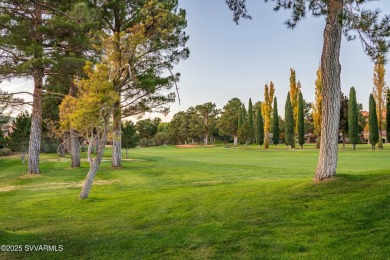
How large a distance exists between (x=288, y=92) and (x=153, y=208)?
54920mm

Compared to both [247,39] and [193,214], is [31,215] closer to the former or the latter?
[193,214]

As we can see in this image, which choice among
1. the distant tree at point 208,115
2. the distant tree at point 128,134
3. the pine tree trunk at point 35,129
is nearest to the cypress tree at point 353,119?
the distant tree at point 128,134

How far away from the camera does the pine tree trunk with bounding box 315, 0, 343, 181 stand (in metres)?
9.18

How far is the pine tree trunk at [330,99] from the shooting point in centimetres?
918

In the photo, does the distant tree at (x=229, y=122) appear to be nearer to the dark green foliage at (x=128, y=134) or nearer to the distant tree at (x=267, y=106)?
the distant tree at (x=267, y=106)

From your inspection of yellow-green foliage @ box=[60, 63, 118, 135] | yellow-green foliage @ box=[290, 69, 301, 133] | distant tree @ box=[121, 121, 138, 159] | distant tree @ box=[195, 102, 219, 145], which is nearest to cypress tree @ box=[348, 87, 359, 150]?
yellow-green foliage @ box=[290, 69, 301, 133]

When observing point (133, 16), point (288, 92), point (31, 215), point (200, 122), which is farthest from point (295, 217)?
point (200, 122)

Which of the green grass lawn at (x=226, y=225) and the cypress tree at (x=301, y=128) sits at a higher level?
the cypress tree at (x=301, y=128)

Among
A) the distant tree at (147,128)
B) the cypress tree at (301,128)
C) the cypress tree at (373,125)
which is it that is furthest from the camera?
the distant tree at (147,128)

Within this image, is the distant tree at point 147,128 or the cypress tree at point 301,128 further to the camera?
the distant tree at point 147,128

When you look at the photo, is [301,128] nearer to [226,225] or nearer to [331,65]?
[331,65]

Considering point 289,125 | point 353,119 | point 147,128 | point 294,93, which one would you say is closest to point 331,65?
point 353,119

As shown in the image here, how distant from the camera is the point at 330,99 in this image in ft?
30.5

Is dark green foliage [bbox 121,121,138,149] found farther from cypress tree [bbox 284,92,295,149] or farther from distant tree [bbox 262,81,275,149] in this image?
distant tree [bbox 262,81,275,149]
